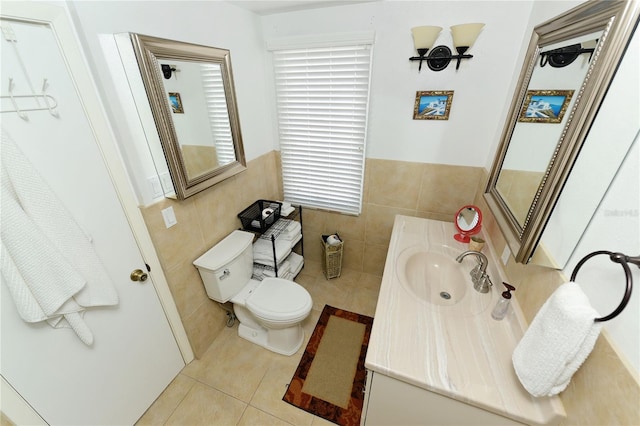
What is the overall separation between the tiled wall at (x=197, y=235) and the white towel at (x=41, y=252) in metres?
0.33

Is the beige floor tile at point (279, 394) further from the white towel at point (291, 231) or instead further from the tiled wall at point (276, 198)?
the white towel at point (291, 231)

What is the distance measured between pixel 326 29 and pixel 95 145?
154 centimetres

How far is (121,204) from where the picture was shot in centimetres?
116

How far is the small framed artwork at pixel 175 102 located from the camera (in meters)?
1.27

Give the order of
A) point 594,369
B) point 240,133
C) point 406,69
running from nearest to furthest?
point 594,369
point 406,69
point 240,133

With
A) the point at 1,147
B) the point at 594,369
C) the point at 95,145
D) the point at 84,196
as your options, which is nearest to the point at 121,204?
the point at 84,196

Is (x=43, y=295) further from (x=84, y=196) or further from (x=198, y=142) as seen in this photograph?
(x=198, y=142)

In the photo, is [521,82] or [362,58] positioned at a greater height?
[362,58]

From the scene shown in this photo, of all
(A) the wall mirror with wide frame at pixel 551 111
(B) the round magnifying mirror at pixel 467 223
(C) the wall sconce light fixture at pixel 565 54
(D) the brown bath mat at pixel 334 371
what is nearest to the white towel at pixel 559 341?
(A) the wall mirror with wide frame at pixel 551 111

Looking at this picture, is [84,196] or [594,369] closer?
[594,369]

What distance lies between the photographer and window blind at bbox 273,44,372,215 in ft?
5.84

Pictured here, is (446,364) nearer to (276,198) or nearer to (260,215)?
(260,215)

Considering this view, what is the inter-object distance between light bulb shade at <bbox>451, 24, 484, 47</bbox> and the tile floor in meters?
2.00

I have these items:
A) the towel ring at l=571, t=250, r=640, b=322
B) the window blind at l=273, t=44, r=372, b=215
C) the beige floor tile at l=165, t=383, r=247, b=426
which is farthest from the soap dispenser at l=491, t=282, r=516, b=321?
the beige floor tile at l=165, t=383, r=247, b=426
